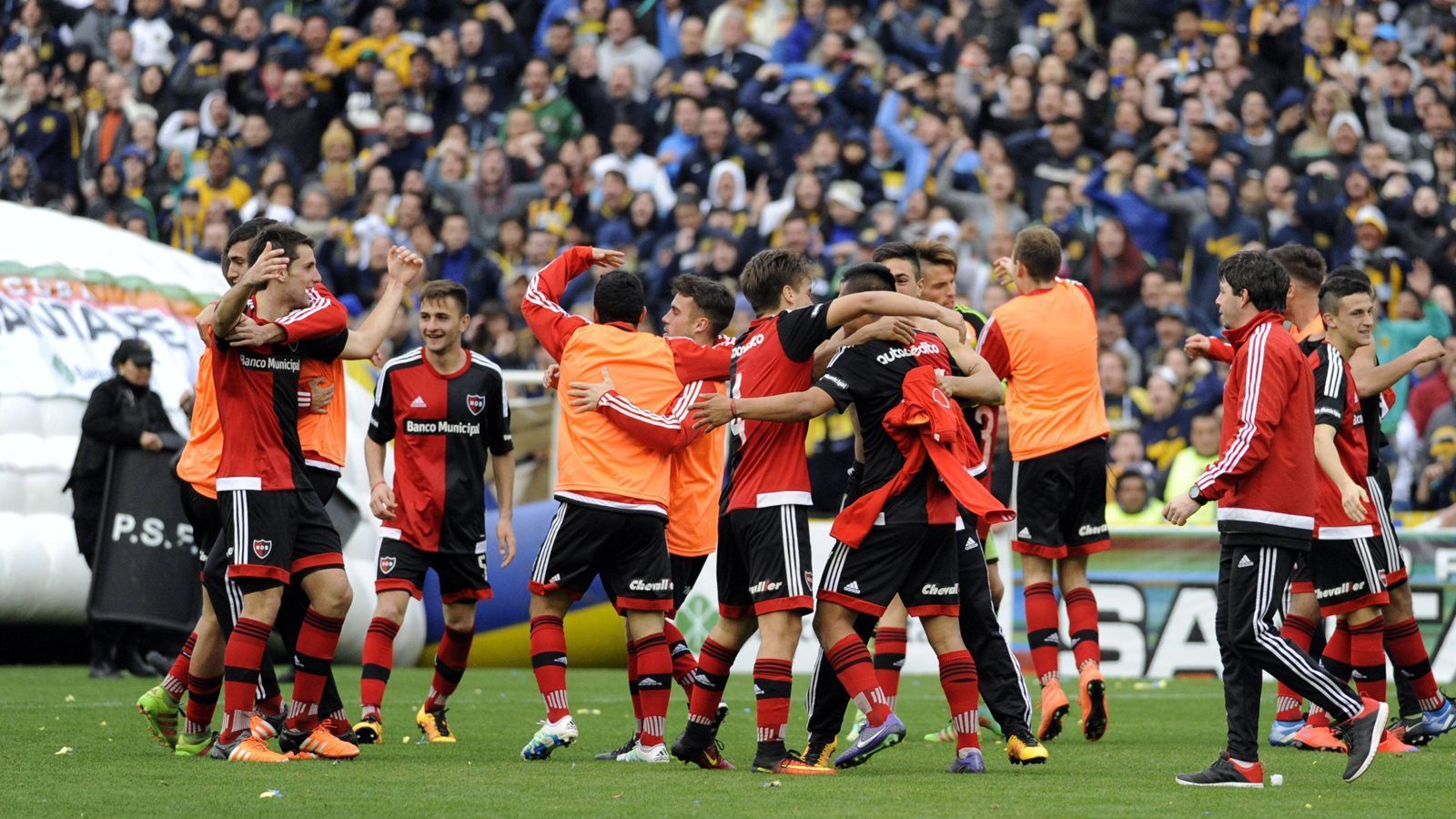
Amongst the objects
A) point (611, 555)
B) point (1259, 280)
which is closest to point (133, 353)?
point (611, 555)

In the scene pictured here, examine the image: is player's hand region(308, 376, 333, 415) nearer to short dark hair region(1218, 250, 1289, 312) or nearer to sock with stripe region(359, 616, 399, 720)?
sock with stripe region(359, 616, 399, 720)

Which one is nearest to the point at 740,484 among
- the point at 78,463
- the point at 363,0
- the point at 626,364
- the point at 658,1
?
the point at 626,364

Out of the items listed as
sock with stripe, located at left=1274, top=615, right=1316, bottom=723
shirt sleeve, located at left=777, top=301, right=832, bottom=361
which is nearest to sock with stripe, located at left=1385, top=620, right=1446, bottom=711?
sock with stripe, located at left=1274, top=615, right=1316, bottom=723

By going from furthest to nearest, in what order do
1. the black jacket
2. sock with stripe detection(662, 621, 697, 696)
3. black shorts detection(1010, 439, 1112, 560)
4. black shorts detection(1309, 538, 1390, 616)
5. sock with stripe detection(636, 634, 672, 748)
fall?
the black jacket < black shorts detection(1010, 439, 1112, 560) < sock with stripe detection(662, 621, 697, 696) < black shorts detection(1309, 538, 1390, 616) < sock with stripe detection(636, 634, 672, 748)

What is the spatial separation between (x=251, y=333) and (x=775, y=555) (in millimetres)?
2288

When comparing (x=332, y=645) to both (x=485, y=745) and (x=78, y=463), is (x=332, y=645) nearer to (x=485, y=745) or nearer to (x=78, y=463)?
(x=485, y=745)

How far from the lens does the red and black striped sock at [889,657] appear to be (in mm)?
8945

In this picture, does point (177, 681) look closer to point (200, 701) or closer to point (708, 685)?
point (200, 701)

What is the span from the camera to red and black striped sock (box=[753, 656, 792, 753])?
7.79 meters

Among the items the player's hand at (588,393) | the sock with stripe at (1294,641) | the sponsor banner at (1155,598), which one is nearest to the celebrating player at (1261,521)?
the sock with stripe at (1294,641)

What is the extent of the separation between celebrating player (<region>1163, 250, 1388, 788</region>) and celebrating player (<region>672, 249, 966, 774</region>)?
46.0 inches

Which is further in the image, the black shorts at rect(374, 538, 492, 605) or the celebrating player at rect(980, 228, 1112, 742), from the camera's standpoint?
the celebrating player at rect(980, 228, 1112, 742)

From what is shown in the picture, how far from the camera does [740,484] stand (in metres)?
8.08

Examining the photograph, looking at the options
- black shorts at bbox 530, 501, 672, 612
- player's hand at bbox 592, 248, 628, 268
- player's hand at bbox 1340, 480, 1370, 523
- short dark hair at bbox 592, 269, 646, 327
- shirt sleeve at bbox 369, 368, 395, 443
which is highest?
player's hand at bbox 592, 248, 628, 268
